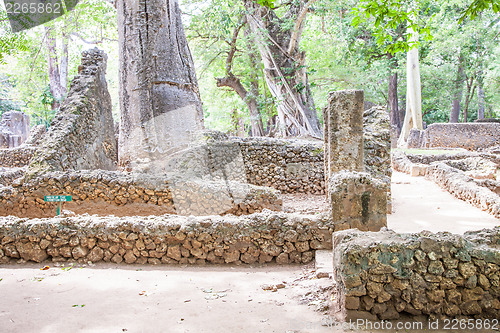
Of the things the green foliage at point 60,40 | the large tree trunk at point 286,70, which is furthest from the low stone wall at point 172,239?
Result: the large tree trunk at point 286,70

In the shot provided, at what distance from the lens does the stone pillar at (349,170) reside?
462 centimetres

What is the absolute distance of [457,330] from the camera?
2.86 m

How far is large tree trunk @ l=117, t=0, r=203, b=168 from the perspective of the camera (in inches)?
333

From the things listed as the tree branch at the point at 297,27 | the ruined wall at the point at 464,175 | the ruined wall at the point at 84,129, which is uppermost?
the tree branch at the point at 297,27

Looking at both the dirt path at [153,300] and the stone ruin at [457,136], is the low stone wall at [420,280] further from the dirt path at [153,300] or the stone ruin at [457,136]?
the stone ruin at [457,136]

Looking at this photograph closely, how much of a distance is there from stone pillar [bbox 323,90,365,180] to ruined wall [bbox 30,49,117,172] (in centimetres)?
538

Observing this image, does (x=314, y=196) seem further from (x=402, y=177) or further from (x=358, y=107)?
(x=402, y=177)

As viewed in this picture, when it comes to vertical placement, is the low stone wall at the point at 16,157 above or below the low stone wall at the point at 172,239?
above

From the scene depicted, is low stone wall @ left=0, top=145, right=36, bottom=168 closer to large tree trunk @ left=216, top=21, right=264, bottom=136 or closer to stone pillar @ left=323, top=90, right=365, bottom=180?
large tree trunk @ left=216, top=21, right=264, bottom=136

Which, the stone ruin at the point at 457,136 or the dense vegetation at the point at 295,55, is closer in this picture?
the dense vegetation at the point at 295,55

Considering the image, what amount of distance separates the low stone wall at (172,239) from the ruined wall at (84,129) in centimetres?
288

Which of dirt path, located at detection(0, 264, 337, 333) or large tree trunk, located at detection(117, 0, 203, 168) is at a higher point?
large tree trunk, located at detection(117, 0, 203, 168)

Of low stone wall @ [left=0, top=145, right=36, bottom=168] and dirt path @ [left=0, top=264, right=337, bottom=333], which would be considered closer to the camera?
dirt path @ [left=0, top=264, right=337, bottom=333]

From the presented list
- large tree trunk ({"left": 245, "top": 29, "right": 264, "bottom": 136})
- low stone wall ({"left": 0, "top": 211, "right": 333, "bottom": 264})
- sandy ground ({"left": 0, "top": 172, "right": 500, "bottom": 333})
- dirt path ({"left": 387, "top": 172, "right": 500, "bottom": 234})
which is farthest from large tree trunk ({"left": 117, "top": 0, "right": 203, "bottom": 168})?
large tree trunk ({"left": 245, "top": 29, "right": 264, "bottom": 136})
